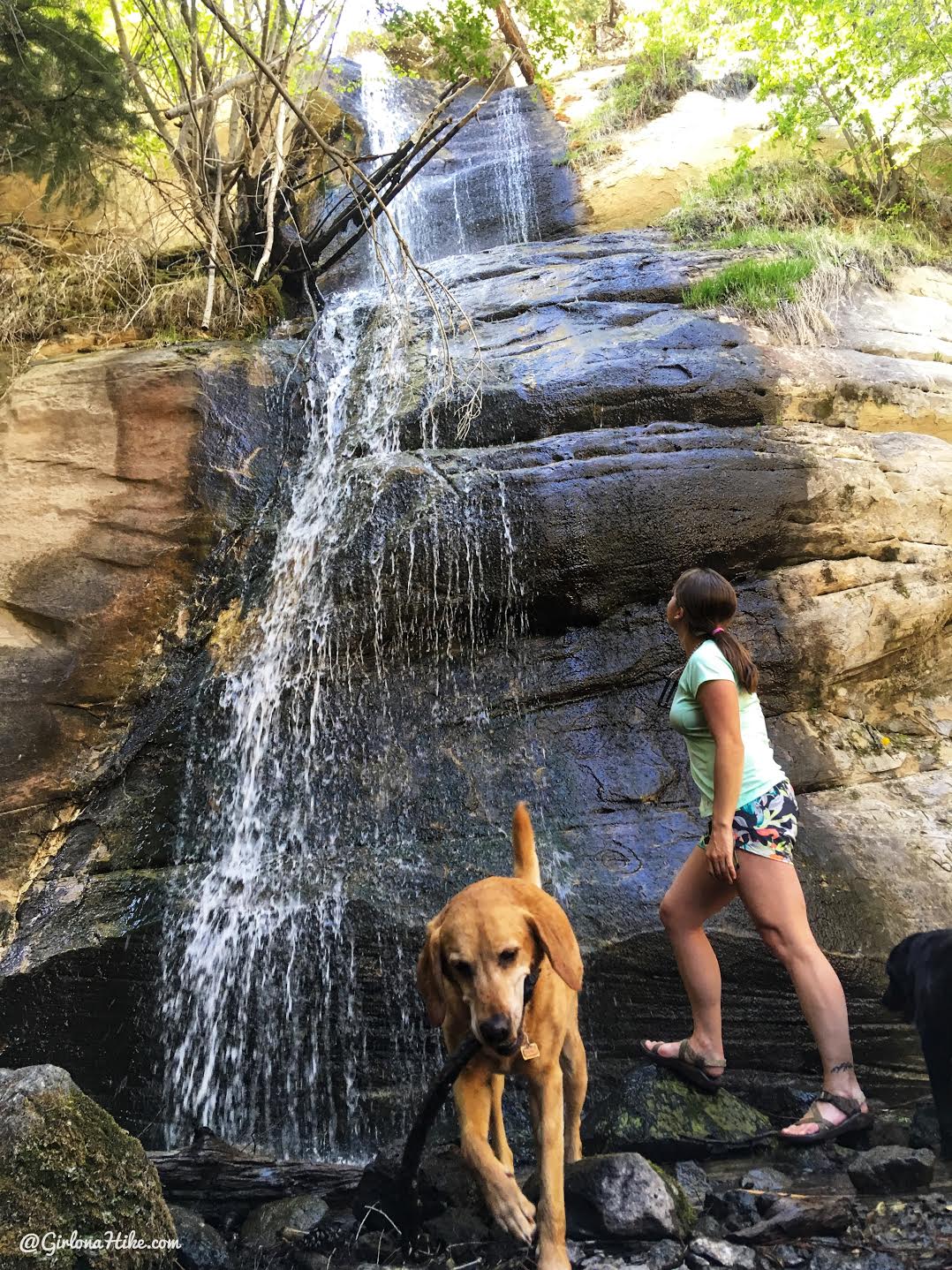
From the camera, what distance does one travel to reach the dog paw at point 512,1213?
93.9 inches

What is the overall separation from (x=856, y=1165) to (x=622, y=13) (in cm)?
1972

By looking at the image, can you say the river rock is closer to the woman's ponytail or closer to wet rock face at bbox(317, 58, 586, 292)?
the woman's ponytail

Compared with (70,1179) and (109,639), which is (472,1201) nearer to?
(70,1179)

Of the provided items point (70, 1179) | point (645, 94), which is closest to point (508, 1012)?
point (70, 1179)

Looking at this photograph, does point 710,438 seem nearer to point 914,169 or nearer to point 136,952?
point 136,952

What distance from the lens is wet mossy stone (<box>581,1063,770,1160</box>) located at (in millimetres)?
3076

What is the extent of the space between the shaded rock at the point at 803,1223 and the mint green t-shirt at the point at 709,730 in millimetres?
1256

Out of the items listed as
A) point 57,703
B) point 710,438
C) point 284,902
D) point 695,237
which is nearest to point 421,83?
point 695,237

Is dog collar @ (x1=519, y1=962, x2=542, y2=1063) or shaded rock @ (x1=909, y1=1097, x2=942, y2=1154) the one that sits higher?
dog collar @ (x1=519, y1=962, x2=542, y2=1063)

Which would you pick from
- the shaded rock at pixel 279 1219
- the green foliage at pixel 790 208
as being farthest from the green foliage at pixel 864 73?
the shaded rock at pixel 279 1219

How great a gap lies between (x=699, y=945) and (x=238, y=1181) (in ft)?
6.34

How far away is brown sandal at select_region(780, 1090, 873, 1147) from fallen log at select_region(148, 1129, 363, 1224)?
1.57 meters

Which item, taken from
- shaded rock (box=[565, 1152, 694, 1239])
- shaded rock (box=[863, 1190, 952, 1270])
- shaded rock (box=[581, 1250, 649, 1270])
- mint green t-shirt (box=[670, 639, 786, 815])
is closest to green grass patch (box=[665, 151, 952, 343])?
mint green t-shirt (box=[670, 639, 786, 815])

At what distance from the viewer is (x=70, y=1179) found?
7.62 feet
